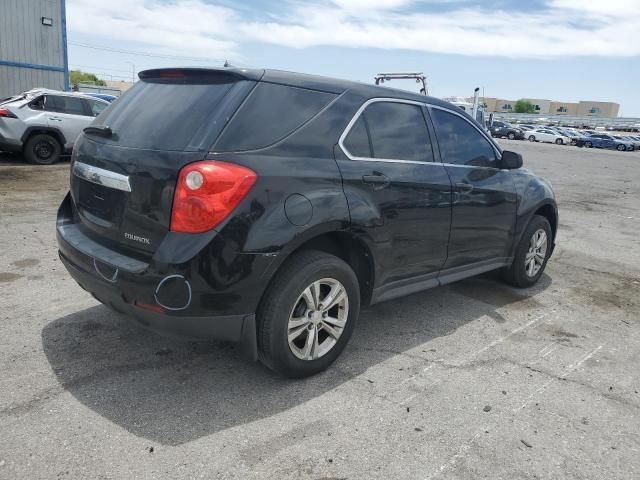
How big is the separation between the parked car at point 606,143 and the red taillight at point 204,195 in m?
51.4

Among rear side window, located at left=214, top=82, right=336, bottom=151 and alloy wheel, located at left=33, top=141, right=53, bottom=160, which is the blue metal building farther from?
rear side window, located at left=214, top=82, right=336, bottom=151

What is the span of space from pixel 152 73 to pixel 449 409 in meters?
2.71

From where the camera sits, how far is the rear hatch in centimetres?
279

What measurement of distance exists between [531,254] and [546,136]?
163 feet

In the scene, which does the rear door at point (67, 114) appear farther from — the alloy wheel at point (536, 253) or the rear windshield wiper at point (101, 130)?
the alloy wheel at point (536, 253)

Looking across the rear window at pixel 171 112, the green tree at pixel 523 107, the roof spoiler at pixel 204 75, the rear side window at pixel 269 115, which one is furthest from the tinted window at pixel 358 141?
the green tree at pixel 523 107

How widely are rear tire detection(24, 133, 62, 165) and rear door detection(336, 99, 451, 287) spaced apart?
34.5 feet

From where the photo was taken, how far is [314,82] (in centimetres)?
332

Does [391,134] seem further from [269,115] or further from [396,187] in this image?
[269,115]

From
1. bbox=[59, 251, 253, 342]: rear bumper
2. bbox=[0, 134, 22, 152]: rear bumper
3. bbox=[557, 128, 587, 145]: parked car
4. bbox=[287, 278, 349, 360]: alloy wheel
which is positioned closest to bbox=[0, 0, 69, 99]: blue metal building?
bbox=[0, 134, 22, 152]: rear bumper

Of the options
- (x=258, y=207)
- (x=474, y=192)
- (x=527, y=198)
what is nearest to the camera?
(x=258, y=207)

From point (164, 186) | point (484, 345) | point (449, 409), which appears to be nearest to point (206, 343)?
point (164, 186)

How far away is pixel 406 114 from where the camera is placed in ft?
12.6

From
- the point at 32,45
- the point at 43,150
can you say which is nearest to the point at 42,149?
the point at 43,150
